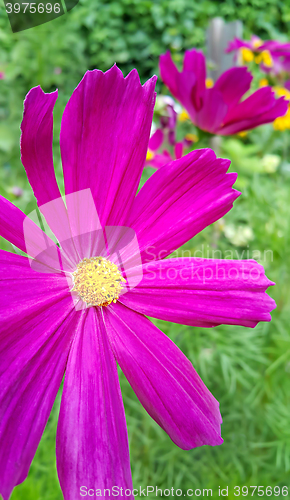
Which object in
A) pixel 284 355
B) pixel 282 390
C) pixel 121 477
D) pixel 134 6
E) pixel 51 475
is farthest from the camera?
pixel 134 6

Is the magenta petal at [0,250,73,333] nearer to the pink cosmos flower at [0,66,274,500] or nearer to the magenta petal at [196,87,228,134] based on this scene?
the pink cosmos flower at [0,66,274,500]

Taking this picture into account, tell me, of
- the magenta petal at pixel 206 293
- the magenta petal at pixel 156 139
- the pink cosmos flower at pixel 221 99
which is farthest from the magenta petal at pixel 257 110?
the magenta petal at pixel 206 293

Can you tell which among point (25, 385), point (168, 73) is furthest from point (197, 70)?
point (25, 385)

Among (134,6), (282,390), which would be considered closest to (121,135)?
(282,390)

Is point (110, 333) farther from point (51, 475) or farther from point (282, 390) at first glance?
point (282, 390)

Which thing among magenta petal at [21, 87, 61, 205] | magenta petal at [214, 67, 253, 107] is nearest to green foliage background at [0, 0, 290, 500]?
magenta petal at [21, 87, 61, 205]

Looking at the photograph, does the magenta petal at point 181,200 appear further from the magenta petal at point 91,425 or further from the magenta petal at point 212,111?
the magenta petal at point 212,111
